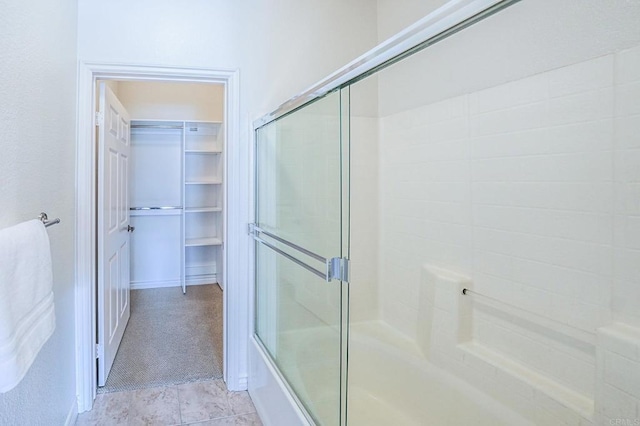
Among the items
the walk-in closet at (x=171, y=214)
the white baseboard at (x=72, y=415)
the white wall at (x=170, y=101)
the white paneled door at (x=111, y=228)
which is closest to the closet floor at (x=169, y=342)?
the walk-in closet at (x=171, y=214)

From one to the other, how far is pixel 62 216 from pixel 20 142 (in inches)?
Result: 26.7

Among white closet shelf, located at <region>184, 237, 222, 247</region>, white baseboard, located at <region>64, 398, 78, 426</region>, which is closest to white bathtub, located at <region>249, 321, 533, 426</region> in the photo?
white baseboard, located at <region>64, 398, 78, 426</region>

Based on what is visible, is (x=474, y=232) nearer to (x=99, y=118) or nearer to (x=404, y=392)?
(x=404, y=392)

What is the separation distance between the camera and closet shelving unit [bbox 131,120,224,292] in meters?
4.54

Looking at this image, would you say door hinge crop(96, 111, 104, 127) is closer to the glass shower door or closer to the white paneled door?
the white paneled door

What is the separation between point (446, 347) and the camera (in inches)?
78.3

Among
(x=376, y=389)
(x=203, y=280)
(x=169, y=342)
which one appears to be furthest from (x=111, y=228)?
(x=203, y=280)

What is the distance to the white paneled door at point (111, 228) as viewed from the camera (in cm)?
236

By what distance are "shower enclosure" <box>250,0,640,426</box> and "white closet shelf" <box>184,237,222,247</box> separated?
2.29 m

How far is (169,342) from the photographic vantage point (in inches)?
122

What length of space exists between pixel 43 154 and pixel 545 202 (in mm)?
2036

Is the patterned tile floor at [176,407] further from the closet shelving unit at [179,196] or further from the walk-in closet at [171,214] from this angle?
the closet shelving unit at [179,196]

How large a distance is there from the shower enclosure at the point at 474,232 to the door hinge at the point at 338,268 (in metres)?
0.01

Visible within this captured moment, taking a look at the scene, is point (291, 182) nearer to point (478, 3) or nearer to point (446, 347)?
point (446, 347)
